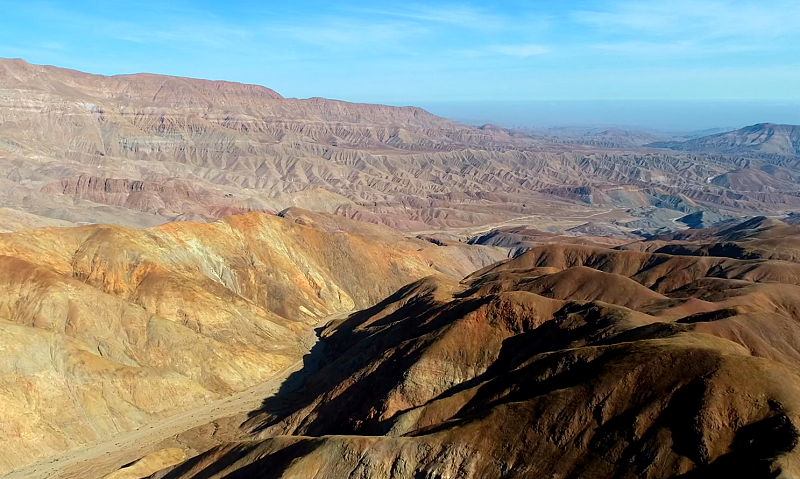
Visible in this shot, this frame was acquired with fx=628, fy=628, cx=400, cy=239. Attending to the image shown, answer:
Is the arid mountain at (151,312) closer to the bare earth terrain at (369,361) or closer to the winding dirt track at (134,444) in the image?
the bare earth terrain at (369,361)

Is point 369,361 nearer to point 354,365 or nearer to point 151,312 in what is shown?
point 354,365

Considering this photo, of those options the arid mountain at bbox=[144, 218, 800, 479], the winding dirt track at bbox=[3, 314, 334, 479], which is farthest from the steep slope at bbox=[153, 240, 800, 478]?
the winding dirt track at bbox=[3, 314, 334, 479]

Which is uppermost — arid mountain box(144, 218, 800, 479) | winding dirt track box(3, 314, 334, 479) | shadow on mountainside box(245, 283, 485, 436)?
arid mountain box(144, 218, 800, 479)

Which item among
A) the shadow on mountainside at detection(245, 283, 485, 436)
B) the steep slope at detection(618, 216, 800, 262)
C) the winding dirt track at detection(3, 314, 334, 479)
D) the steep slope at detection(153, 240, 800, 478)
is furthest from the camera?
the steep slope at detection(618, 216, 800, 262)

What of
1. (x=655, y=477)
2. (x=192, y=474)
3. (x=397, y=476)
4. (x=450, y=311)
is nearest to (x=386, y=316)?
(x=450, y=311)

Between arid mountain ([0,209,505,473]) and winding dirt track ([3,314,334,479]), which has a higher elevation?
arid mountain ([0,209,505,473])

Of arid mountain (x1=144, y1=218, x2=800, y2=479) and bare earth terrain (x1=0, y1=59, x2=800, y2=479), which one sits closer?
arid mountain (x1=144, y1=218, x2=800, y2=479)

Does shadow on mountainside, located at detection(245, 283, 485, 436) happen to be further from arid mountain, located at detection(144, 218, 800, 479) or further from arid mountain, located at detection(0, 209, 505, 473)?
arid mountain, located at detection(0, 209, 505, 473)
